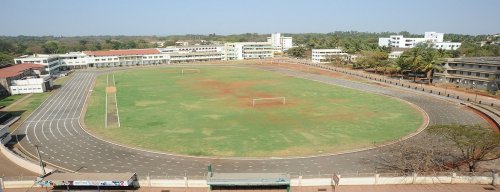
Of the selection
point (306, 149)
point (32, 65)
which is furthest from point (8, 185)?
point (32, 65)

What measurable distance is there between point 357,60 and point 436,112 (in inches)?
3178

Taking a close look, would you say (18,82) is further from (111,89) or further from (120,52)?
(120,52)

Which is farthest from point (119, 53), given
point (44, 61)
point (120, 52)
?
point (44, 61)

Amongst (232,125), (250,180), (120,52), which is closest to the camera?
(250,180)

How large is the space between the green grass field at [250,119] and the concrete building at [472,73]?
31.9 meters

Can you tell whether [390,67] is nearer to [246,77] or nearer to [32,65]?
[246,77]

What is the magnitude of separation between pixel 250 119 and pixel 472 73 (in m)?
74.2

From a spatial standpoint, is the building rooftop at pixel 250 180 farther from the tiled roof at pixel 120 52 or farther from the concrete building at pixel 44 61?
the tiled roof at pixel 120 52

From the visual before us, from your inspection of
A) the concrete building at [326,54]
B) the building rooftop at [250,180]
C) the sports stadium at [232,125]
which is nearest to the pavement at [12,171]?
the sports stadium at [232,125]

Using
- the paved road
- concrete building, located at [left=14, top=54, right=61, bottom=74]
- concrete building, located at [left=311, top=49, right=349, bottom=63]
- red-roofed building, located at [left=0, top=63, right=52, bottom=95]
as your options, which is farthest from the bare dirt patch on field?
concrete building, located at [left=311, top=49, right=349, bottom=63]

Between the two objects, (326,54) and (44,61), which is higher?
(326,54)

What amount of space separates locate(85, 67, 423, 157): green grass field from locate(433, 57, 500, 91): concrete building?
105 feet

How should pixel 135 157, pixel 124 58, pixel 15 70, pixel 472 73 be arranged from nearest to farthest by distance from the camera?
1. pixel 135 157
2. pixel 472 73
3. pixel 15 70
4. pixel 124 58

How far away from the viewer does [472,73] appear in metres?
97.8
